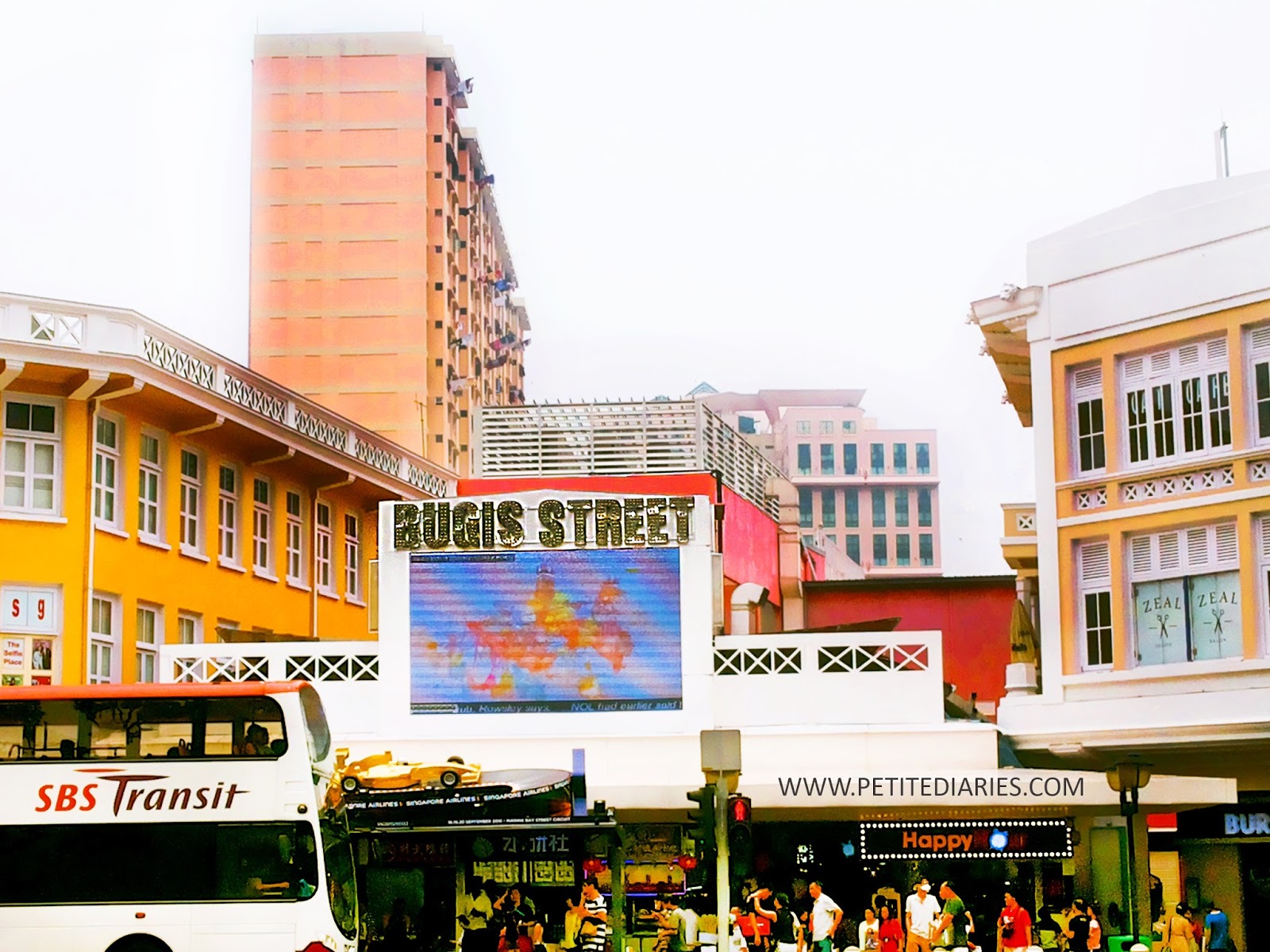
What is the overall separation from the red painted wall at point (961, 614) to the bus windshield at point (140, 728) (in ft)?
81.6

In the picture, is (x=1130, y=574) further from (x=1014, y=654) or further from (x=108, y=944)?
(x=108, y=944)

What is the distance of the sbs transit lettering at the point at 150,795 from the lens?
23.0 m

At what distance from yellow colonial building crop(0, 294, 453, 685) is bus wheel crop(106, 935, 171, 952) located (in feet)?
28.9

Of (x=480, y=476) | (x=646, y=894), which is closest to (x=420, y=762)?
(x=646, y=894)

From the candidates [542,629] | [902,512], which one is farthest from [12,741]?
[902,512]

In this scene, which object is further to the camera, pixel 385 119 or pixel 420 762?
pixel 385 119

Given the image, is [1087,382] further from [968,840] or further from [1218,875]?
[1218,875]

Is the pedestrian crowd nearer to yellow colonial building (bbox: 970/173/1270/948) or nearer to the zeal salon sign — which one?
yellow colonial building (bbox: 970/173/1270/948)

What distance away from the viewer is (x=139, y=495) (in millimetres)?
33969

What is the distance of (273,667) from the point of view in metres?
30.2

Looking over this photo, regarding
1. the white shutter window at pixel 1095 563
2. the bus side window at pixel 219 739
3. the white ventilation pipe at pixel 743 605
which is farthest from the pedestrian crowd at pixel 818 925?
the bus side window at pixel 219 739

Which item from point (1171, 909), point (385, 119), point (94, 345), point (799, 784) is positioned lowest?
point (1171, 909)

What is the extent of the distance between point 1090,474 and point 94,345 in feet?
51.0

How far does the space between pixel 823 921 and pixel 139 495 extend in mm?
14171
